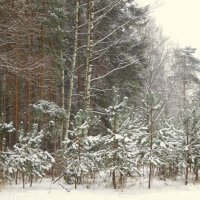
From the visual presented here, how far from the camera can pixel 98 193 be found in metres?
10.2

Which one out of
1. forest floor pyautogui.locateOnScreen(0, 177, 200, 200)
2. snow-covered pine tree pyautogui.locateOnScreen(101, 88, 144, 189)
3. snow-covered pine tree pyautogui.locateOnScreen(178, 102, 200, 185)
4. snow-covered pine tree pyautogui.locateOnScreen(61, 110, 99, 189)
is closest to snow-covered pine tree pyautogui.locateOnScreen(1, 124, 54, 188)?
forest floor pyautogui.locateOnScreen(0, 177, 200, 200)

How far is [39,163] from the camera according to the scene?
37.6 feet

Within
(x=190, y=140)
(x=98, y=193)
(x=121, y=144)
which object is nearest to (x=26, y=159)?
(x=98, y=193)

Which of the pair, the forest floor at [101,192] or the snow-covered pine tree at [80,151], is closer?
the forest floor at [101,192]

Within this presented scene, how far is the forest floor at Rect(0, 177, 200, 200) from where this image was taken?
9500mm

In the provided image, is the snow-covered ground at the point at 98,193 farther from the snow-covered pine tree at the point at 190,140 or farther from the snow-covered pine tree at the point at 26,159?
the snow-covered pine tree at the point at 190,140

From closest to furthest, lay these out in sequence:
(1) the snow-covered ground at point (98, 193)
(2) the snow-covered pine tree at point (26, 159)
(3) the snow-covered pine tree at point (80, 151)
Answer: (1) the snow-covered ground at point (98, 193) → (2) the snow-covered pine tree at point (26, 159) → (3) the snow-covered pine tree at point (80, 151)

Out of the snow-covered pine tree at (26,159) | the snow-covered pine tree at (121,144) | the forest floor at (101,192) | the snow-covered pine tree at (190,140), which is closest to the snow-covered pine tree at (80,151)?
the snow-covered pine tree at (121,144)

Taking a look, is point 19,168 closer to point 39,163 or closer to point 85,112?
point 39,163

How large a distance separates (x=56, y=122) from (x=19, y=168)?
4.67 m

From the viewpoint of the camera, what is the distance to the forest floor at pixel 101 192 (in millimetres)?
9500

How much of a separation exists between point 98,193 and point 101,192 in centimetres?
22

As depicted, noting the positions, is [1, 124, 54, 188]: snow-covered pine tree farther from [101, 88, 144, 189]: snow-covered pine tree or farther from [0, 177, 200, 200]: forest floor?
[101, 88, 144, 189]: snow-covered pine tree

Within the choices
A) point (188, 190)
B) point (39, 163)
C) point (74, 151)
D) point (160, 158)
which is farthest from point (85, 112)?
point (188, 190)
